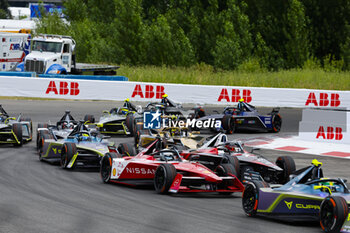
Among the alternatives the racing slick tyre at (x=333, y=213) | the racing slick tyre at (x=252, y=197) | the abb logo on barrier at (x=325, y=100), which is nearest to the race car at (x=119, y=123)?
the abb logo on barrier at (x=325, y=100)

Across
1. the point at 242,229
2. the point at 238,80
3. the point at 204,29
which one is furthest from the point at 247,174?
the point at 204,29

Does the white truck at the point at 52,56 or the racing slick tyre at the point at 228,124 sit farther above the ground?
the white truck at the point at 52,56

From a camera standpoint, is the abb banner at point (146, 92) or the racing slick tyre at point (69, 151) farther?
the abb banner at point (146, 92)

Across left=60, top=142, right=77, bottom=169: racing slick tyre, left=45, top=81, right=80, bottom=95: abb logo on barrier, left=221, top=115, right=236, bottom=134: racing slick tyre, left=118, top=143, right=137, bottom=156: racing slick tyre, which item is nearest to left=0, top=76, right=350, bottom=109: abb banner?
left=45, top=81, right=80, bottom=95: abb logo on barrier

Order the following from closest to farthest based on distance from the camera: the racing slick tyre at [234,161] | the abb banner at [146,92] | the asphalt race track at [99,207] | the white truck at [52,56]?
the asphalt race track at [99,207] < the racing slick tyre at [234,161] < the abb banner at [146,92] < the white truck at [52,56]

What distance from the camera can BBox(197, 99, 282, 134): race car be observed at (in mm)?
22828

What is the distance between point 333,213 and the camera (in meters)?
8.80

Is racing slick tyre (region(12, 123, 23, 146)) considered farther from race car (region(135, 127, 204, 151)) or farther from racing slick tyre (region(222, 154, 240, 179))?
racing slick tyre (region(222, 154, 240, 179))

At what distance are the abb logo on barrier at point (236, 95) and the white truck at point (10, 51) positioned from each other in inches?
566

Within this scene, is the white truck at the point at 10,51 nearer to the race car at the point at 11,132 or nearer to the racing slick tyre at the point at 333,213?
the race car at the point at 11,132

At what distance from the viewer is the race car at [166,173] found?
12062 mm

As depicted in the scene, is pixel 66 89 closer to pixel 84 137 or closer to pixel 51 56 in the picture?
pixel 51 56

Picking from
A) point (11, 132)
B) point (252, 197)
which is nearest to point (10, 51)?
point (11, 132)

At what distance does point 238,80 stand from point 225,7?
18.1 m
